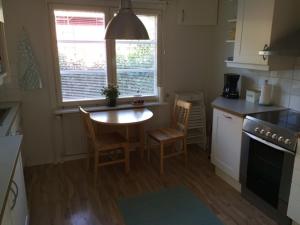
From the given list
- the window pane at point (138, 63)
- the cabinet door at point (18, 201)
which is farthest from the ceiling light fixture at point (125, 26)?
the cabinet door at point (18, 201)

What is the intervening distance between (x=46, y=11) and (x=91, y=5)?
1.75 ft

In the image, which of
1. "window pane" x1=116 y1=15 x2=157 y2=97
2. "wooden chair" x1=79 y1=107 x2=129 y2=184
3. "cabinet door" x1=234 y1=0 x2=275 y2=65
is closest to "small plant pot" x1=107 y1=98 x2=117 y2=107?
"window pane" x1=116 y1=15 x2=157 y2=97

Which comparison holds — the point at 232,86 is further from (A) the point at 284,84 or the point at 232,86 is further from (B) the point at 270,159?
(B) the point at 270,159

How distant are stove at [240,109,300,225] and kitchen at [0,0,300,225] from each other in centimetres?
3

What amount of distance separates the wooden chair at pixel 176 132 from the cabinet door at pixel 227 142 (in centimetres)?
39

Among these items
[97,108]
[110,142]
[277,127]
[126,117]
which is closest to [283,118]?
[277,127]

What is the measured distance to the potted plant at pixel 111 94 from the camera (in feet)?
11.2

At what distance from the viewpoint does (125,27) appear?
7.52ft

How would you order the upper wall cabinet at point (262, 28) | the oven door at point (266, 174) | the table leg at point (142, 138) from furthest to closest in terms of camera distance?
1. the table leg at point (142, 138)
2. the upper wall cabinet at point (262, 28)
3. the oven door at point (266, 174)

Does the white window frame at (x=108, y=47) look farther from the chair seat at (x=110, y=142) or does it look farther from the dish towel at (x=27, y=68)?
the chair seat at (x=110, y=142)

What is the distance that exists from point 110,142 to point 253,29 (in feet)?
6.50

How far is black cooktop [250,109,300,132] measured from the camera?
2156mm

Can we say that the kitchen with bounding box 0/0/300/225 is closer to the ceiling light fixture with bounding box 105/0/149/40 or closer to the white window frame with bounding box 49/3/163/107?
the white window frame with bounding box 49/3/163/107

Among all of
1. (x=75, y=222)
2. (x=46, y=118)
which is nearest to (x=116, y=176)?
(x=75, y=222)
